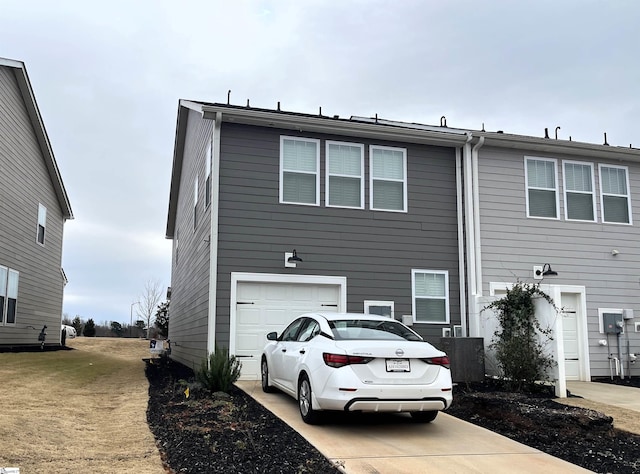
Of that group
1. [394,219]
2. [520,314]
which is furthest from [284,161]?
[520,314]

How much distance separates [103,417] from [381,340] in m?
3.87

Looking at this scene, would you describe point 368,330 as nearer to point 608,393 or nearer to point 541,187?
point 608,393

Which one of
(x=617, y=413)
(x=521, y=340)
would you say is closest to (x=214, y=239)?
(x=521, y=340)

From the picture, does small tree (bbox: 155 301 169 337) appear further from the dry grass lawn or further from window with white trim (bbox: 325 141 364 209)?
window with white trim (bbox: 325 141 364 209)

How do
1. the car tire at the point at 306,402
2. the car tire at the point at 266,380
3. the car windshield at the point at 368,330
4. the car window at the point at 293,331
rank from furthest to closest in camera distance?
the car tire at the point at 266,380 < the car window at the point at 293,331 < the car windshield at the point at 368,330 < the car tire at the point at 306,402

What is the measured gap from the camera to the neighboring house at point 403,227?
11.6 metres

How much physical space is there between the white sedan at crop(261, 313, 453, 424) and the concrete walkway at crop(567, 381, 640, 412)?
13.2ft

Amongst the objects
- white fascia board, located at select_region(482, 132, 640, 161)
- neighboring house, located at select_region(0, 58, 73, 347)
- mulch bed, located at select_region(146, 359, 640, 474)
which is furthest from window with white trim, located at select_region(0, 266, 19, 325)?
white fascia board, located at select_region(482, 132, 640, 161)

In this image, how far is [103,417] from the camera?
25.3ft

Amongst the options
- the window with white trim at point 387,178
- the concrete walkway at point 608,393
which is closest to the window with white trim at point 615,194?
the concrete walkway at point 608,393

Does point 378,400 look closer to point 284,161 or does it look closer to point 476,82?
point 284,161

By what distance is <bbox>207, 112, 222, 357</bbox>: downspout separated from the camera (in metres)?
11.2

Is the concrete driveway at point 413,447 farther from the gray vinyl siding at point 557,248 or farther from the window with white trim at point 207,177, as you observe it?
the gray vinyl siding at point 557,248

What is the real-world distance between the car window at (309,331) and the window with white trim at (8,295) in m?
12.3
